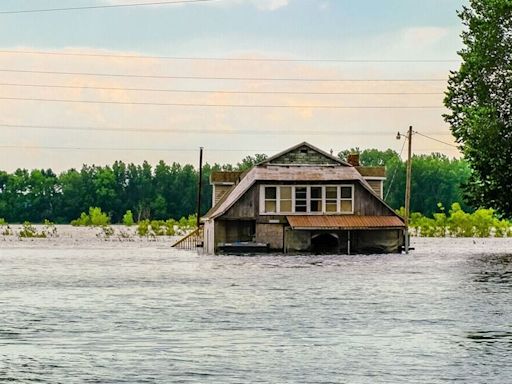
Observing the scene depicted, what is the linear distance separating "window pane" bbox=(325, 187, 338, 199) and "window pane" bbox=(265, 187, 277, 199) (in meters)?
3.73

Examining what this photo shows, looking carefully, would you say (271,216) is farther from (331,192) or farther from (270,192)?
(331,192)

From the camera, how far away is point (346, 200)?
8081 cm

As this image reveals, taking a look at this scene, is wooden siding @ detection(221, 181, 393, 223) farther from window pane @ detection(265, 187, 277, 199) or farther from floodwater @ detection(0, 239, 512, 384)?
floodwater @ detection(0, 239, 512, 384)

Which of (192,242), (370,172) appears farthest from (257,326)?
(192,242)

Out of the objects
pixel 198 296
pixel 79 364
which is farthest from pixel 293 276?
pixel 79 364

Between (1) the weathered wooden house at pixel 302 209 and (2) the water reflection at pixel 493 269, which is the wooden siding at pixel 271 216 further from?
(2) the water reflection at pixel 493 269

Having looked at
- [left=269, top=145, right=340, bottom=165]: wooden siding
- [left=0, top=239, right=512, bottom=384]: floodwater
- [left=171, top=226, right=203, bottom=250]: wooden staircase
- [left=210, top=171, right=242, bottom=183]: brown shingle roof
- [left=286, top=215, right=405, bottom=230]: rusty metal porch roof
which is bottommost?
[left=0, top=239, right=512, bottom=384]: floodwater

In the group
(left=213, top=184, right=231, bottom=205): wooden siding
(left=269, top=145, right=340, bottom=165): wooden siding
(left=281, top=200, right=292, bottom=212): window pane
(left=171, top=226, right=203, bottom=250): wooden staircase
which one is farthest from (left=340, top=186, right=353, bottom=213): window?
(left=171, top=226, right=203, bottom=250): wooden staircase

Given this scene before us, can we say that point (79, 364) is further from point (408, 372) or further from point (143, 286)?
point (143, 286)

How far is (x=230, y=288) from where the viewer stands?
158 feet

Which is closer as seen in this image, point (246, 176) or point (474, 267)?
point (474, 267)

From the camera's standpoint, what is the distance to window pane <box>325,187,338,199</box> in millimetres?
80812

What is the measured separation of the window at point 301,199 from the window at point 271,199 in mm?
1557

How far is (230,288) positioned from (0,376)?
25.9 m
